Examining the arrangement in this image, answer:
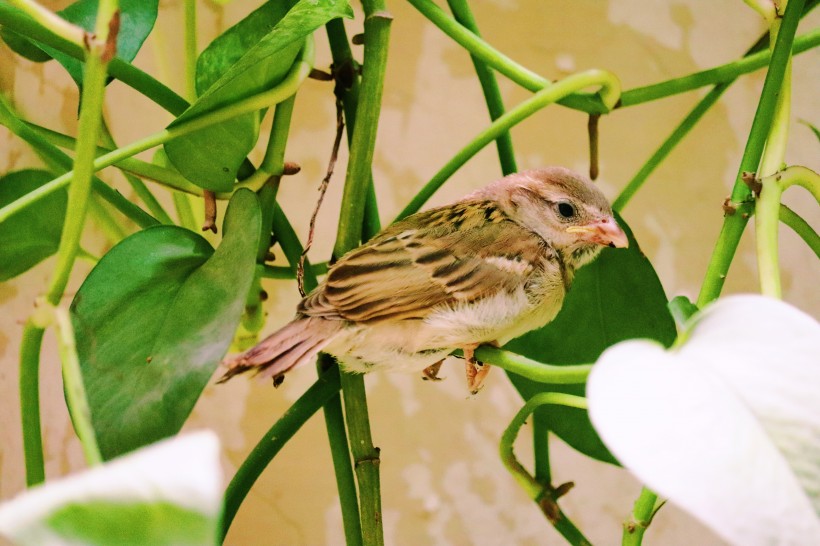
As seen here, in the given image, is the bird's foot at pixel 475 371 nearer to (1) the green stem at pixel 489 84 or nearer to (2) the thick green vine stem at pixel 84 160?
(1) the green stem at pixel 489 84

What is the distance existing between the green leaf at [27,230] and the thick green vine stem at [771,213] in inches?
19.8

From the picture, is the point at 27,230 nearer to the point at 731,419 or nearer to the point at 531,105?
the point at 531,105

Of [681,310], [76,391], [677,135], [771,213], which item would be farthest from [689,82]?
[76,391]

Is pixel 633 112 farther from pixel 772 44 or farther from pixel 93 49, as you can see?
pixel 93 49

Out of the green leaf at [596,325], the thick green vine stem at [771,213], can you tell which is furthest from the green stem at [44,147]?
the thick green vine stem at [771,213]

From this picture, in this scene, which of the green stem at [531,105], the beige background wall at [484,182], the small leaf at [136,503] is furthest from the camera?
the beige background wall at [484,182]

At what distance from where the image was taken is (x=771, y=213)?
439 millimetres

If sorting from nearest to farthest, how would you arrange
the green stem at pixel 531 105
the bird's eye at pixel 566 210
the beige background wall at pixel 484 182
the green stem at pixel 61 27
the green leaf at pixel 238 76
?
1. the green stem at pixel 61 27
2. the green leaf at pixel 238 76
3. the green stem at pixel 531 105
4. the bird's eye at pixel 566 210
5. the beige background wall at pixel 484 182

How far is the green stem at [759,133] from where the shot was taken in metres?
0.45

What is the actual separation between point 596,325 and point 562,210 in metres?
0.12

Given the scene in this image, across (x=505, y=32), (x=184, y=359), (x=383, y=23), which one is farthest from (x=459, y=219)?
(x=505, y=32)

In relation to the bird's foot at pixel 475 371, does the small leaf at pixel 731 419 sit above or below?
below

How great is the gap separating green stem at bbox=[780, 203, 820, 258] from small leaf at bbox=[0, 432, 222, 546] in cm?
42

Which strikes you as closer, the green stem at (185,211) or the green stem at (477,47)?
the green stem at (477,47)
